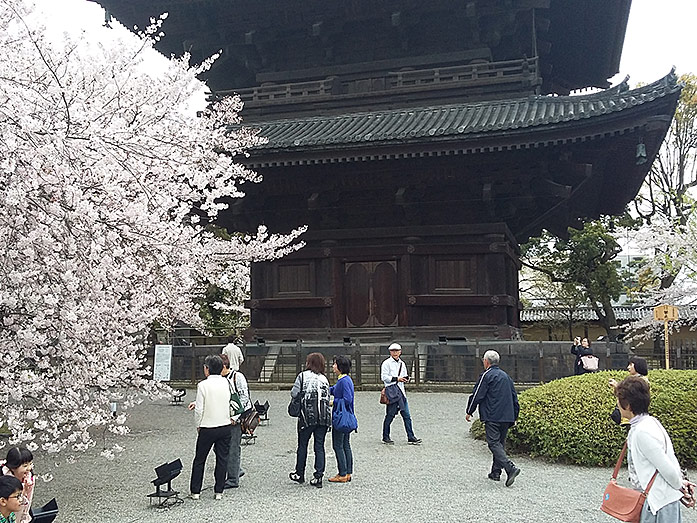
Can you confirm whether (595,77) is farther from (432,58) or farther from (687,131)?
(687,131)

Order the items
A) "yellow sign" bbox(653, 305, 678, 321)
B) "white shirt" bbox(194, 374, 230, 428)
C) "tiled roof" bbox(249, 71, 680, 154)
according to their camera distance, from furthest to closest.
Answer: "yellow sign" bbox(653, 305, 678, 321), "tiled roof" bbox(249, 71, 680, 154), "white shirt" bbox(194, 374, 230, 428)

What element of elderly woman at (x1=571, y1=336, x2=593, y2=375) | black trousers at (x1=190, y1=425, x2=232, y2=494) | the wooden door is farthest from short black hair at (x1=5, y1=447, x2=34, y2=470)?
the wooden door

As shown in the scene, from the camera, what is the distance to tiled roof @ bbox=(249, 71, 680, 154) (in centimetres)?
1352

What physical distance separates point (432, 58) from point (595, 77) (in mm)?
8739

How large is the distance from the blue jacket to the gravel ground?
792 mm

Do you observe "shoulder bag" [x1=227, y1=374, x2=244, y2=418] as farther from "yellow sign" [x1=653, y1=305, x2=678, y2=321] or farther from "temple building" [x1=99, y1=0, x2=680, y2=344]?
"yellow sign" [x1=653, y1=305, x2=678, y2=321]

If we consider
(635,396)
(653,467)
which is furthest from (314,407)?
(653,467)

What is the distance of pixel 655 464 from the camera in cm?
417

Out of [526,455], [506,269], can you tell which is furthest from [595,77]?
A: [526,455]

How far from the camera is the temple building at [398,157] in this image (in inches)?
592

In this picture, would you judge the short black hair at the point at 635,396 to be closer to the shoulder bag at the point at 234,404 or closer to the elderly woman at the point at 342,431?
→ the elderly woman at the point at 342,431

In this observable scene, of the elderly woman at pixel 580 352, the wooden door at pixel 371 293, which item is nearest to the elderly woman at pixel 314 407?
the elderly woman at pixel 580 352

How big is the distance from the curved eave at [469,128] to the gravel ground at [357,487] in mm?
6307

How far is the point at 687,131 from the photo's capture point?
105 feet
